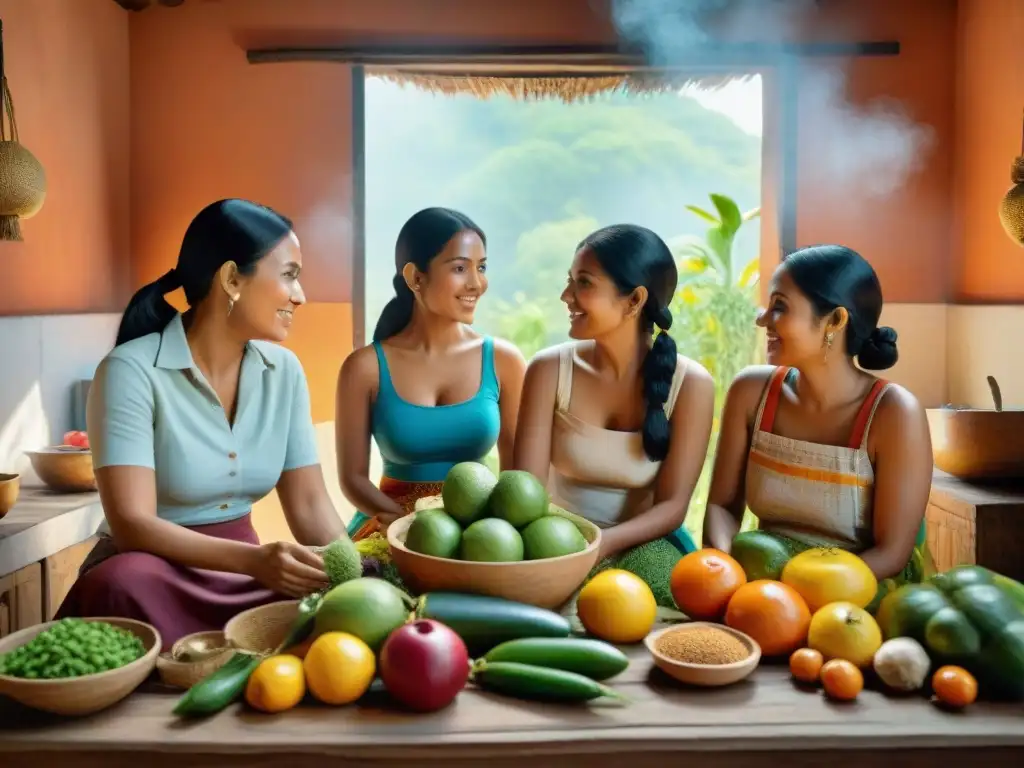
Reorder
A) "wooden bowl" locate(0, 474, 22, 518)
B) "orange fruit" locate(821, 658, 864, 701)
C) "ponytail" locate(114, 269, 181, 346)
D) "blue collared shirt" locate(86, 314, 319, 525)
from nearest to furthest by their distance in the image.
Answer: "orange fruit" locate(821, 658, 864, 701), "blue collared shirt" locate(86, 314, 319, 525), "ponytail" locate(114, 269, 181, 346), "wooden bowl" locate(0, 474, 22, 518)

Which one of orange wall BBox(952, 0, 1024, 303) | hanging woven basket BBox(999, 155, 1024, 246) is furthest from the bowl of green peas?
orange wall BBox(952, 0, 1024, 303)

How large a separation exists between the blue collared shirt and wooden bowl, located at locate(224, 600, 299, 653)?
0.58m

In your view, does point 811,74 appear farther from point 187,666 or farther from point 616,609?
point 187,666

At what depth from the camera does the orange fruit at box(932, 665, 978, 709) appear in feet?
4.26

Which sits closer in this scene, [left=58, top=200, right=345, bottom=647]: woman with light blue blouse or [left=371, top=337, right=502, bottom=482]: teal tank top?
[left=58, top=200, right=345, bottom=647]: woman with light blue blouse

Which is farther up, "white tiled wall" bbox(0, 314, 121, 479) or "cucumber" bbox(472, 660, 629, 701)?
"white tiled wall" bbox(0, 314, 121, 479)

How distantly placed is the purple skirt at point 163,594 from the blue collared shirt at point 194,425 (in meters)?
0.23

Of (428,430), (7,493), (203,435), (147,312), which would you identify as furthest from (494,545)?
(7,493)

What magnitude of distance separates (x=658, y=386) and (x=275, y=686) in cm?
132

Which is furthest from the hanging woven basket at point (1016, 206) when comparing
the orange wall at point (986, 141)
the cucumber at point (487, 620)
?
the cucumber at point (487, 620)

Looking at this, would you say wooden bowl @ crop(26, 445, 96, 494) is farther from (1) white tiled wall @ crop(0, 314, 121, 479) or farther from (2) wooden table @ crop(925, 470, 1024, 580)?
(2) wooden table @ crop(925, 470, 1024, 580)

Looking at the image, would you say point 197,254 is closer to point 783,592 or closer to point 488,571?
point 488,571

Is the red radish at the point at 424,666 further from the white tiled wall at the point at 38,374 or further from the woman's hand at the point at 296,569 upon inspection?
the white tiled wall at the point at 38,374

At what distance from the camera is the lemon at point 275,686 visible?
4.19ft
